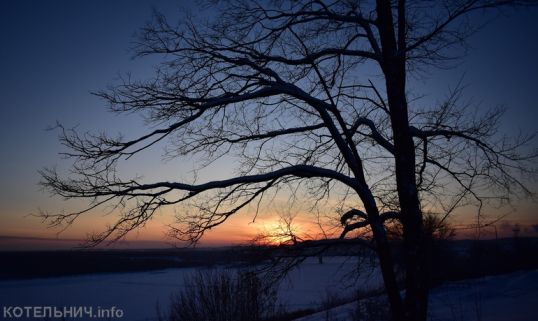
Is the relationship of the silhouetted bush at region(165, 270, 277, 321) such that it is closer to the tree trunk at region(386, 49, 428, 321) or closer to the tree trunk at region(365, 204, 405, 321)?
the tree trunk at region(365, 204, 405, 321)

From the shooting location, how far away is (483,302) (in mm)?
13297

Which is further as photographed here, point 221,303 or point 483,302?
point 483,302

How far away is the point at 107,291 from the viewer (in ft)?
120

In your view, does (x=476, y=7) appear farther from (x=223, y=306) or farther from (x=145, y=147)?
(x=223, y=306)

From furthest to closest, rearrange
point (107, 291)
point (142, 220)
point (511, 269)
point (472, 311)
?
point (107, 291), point (511, 269), point (472, 311), point (142, 220)

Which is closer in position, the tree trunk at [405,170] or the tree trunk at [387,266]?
the tree trunk at [405,170]

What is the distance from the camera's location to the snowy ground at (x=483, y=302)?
1001cm

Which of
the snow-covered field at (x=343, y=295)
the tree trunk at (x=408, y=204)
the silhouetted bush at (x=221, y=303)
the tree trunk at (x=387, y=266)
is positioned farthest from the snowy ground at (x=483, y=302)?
the tree trunk at (x=408, y=204)

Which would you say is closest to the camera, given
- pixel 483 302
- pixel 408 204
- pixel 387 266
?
pixel 408 204

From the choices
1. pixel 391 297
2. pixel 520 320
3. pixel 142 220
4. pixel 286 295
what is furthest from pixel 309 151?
pixel 286 295

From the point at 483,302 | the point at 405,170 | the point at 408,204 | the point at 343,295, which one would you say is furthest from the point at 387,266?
the point at 343,295

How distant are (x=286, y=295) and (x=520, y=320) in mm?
23320

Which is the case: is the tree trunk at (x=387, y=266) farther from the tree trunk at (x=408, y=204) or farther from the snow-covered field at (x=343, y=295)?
the snow-covered field at (x=343, y=295)

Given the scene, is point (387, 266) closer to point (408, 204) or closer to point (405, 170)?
point (408, 204)
